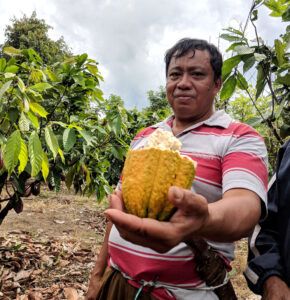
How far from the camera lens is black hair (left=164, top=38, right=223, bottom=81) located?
105 cm

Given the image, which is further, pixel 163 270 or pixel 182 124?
pixel 182 124

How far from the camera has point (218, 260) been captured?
0.96m

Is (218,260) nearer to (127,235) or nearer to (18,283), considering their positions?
(127,235)

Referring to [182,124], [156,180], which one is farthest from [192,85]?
[156,180]

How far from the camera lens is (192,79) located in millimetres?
1040

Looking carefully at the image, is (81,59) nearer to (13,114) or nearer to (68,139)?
(68,139)

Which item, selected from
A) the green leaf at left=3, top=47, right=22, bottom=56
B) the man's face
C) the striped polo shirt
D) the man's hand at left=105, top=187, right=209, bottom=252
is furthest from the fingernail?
the green leaf at left=3, top=47, right=22, bottom=56

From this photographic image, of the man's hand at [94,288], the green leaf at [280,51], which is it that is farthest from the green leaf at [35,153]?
the green leaf at [280,51]

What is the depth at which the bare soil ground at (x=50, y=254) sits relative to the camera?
2.55 meters

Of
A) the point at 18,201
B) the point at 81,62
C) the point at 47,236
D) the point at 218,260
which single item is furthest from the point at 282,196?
the point at 47,236

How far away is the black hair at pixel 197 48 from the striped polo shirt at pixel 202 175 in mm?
175

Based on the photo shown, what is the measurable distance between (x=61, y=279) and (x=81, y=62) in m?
1.69

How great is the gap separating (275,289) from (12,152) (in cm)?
90

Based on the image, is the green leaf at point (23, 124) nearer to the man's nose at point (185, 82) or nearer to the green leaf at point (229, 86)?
the man's nose at point (185, 82)
